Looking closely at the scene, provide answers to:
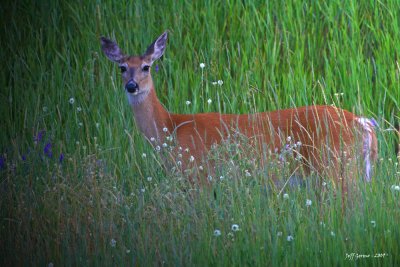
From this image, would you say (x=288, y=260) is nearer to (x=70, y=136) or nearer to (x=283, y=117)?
(x=283, y=117)

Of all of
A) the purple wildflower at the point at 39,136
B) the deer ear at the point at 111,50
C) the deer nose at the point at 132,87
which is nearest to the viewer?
the purple wildflower at the point at 39,136

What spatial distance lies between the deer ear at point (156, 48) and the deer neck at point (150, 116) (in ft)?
0.98

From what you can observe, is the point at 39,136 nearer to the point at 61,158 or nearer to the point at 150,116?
the point at 61,158

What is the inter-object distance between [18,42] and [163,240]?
15.5 feet

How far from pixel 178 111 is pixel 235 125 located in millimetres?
1211

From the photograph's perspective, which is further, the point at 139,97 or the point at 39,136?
the point at 139,97

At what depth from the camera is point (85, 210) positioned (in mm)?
5523

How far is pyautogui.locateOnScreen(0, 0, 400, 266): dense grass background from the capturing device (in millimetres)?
5133

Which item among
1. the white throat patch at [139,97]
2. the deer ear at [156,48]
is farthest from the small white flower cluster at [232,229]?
the deer ear at [156,48]

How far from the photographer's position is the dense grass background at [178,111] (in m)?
5.13

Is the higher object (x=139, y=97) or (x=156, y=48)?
(x=156, y=48)

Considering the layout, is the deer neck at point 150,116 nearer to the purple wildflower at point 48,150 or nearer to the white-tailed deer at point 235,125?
the white-tailed deer at point 235,125

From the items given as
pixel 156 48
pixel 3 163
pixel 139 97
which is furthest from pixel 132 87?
pixel 3 163

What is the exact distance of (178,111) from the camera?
8109 millimetres
